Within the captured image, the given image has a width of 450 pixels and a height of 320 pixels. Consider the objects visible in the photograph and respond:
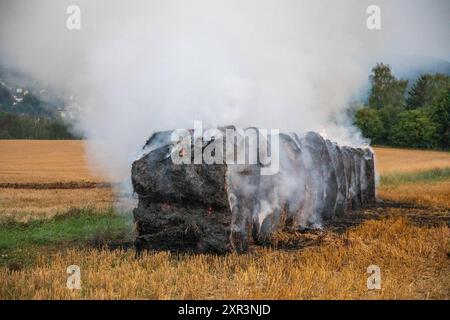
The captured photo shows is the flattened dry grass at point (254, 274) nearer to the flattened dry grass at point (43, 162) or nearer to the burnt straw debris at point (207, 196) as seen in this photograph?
the burnt straw debris at point (207, 196)

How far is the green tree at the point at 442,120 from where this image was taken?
214 feet

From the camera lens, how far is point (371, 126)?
72.8 meters

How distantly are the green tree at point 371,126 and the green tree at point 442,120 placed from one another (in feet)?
25.9

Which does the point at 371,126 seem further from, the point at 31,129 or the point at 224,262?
the point at 224,262

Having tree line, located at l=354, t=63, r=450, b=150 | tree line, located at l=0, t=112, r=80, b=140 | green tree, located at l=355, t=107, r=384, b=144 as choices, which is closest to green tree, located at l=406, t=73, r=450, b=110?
tree line, located at l=354, t=63, r=450, b=150

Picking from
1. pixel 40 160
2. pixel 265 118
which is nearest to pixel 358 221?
pixel 265 118

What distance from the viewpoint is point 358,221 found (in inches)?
586

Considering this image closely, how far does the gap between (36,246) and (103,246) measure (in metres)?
2.16

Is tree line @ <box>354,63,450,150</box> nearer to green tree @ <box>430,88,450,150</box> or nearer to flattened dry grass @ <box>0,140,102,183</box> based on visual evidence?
green tree @ <box>430,88,450,150</box>

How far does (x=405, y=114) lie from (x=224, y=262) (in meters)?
67.8

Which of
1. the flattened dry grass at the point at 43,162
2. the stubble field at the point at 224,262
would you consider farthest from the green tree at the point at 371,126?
the stubble field at the point at 224,262

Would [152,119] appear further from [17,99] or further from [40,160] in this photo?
[17,99]

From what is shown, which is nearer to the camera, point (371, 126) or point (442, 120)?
point (442, 120)

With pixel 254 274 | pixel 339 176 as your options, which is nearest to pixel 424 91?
pixel 339 176
